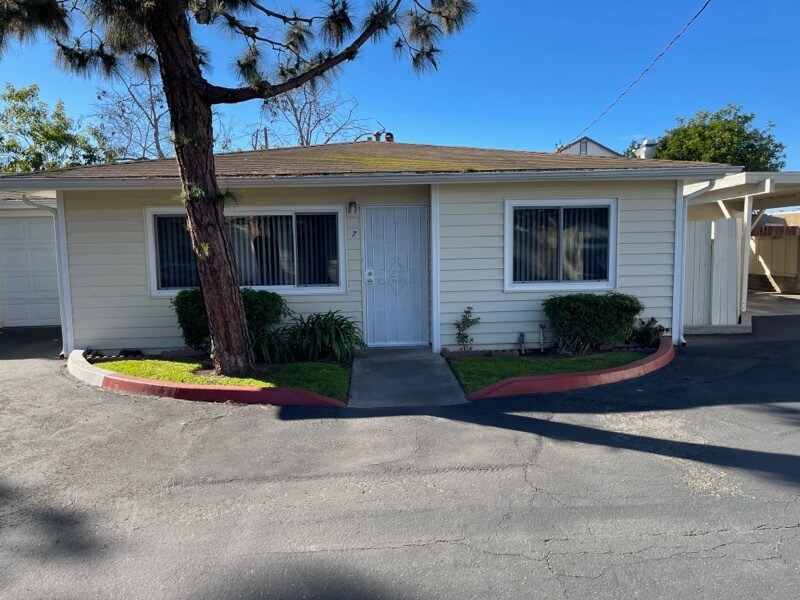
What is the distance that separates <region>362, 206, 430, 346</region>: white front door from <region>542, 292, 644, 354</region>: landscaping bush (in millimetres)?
2149

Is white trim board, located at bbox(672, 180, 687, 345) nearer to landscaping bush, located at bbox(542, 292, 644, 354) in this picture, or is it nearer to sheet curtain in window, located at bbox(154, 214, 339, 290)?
landscaping bush, located at bbox(542, 292, 644, 354)

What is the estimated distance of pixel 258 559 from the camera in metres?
3.07

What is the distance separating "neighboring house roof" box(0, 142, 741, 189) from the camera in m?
7.76

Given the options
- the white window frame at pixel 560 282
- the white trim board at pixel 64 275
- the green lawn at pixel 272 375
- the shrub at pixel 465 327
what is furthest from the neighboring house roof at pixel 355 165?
the green lawn at pixel 272 375

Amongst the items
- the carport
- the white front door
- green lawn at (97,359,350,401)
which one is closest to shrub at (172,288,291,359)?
green lawn at (97,359,350,401)

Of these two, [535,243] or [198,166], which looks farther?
[535,243]

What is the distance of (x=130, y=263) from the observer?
838cm

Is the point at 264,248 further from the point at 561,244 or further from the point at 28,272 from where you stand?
the point at 28,272

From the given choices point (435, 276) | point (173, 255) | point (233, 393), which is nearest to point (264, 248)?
point (173, 255)

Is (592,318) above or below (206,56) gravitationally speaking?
below

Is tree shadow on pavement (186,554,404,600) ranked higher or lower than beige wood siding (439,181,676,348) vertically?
lower

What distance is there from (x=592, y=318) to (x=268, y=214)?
5345 mm

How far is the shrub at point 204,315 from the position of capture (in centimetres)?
764

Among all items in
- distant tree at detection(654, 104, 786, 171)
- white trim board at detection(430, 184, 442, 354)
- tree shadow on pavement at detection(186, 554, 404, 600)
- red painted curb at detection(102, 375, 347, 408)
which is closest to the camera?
tree shadow on pavement at detection(186, 554, 404, 600)
